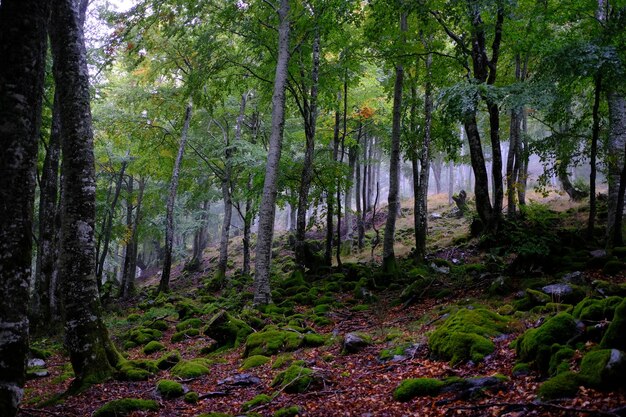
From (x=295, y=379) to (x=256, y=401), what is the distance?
2.02 feet

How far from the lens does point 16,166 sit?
337cm

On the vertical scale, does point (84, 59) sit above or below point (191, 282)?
above

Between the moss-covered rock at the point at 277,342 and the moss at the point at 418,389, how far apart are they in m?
3.38

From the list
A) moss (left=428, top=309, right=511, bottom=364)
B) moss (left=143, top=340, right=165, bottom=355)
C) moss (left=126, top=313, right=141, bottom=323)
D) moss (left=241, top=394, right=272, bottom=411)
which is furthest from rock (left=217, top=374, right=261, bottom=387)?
moss (left=126, top=313, right=141, bottom=323)

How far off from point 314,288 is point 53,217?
8137 millimetres

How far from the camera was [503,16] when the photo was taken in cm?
1041

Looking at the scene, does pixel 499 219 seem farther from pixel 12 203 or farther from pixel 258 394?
pixel 12 203

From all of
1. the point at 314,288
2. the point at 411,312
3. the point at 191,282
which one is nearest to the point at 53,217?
the point at 314,288

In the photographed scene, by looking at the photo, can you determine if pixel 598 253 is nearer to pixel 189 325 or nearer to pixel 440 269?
pixel 440 269

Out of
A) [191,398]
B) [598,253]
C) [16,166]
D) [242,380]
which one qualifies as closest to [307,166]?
[598,253]

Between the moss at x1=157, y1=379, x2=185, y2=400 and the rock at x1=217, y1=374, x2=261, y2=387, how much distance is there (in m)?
0.68

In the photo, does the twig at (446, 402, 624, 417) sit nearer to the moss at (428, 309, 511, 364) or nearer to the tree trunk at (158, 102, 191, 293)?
the moss at (428, 309, 511, 364)

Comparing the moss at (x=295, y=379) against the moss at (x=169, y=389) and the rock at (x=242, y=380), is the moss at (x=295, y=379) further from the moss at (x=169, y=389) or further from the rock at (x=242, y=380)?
the moss at (x=169, y=389)

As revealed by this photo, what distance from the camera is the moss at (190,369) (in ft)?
22.6
